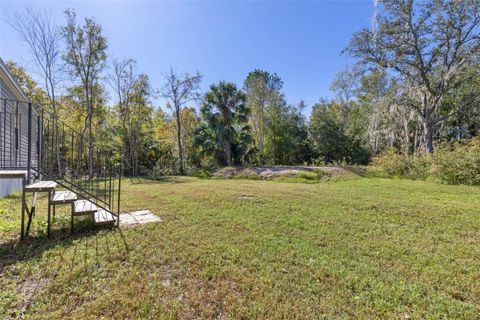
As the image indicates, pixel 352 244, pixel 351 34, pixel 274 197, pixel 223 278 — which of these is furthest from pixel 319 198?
pixel 351 34

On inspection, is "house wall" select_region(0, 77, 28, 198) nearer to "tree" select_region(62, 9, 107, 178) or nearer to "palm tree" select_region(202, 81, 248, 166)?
"tree" select_region(62, 9, 107, 178)

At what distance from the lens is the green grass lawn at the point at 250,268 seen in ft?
5.91

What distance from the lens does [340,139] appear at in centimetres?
1847

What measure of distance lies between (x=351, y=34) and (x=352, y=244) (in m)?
12.1

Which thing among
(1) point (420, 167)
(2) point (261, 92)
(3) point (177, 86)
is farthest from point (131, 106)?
(1) point (420, 167)

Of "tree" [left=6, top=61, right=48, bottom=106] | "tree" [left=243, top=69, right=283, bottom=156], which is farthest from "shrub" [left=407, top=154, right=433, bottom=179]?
"tree" [left=6, top=61, right=48, bottom=106]

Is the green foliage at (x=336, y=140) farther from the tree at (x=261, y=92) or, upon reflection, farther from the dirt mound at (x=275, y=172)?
the dirt mound at (x=275, y=172)

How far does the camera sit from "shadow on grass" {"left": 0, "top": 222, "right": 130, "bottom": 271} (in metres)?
2.56

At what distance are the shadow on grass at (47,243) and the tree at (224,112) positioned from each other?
11.2m

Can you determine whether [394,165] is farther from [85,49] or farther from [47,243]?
[85,49]

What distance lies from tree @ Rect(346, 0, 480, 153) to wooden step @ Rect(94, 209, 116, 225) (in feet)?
42.7

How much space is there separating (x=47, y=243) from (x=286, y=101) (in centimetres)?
1887

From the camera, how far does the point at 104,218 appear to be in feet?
11.5

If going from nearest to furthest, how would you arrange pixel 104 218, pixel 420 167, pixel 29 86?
pixel 104 218
pixel 420 167
pixel 29 86
